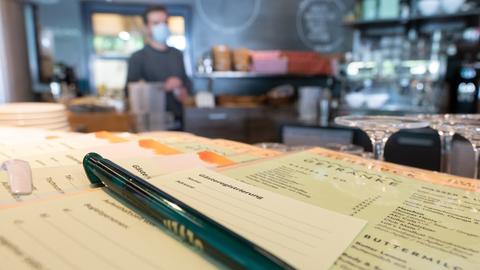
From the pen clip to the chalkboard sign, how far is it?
3992 mm

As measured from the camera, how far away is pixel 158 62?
3447 mm

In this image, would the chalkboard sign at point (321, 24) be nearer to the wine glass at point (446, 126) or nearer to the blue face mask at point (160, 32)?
the blue face mask at point (160, 32)

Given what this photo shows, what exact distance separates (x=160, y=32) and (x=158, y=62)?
0.29 meters

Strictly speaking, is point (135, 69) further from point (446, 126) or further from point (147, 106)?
point (446, 126)

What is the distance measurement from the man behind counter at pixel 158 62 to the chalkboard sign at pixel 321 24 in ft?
5.35

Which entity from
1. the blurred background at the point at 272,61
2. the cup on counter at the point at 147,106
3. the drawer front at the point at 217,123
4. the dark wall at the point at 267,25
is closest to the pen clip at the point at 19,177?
the blurred background at the point at 272,61

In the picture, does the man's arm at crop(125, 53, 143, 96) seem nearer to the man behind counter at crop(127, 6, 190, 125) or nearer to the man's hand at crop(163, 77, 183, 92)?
the man behind counter at crop(127, 6, 190, 125)

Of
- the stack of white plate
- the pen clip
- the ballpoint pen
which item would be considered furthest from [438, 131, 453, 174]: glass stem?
the stack of white plate

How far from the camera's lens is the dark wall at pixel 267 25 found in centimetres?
405

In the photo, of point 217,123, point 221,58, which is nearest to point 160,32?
point 221,58

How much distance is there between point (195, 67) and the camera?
4094mm

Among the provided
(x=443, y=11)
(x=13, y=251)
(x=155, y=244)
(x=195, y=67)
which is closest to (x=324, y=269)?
(x=155, y=244)

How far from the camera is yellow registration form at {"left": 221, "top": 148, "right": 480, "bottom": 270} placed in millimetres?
307

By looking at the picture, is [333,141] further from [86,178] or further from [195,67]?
[86,178]
